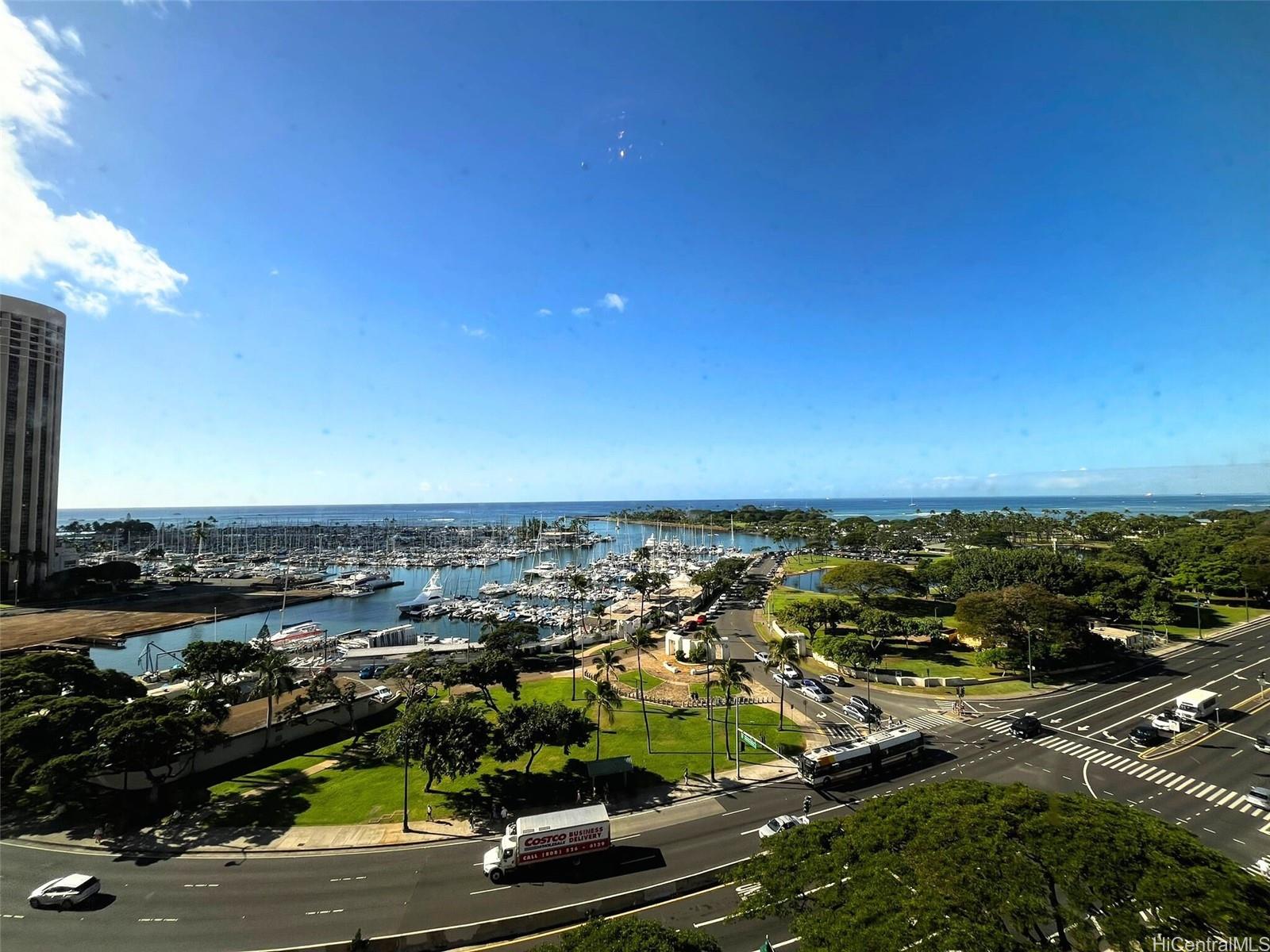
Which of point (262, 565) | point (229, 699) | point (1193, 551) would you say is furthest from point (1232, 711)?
point (262, 565)

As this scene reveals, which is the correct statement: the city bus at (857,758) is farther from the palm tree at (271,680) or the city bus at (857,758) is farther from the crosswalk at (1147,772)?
the palm tree at (271,680)

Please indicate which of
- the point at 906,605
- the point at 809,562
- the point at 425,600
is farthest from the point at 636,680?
the point at 809,562

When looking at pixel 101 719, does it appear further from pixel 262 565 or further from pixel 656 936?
pixel 262 565

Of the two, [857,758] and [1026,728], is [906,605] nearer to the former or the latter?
[1026,728]

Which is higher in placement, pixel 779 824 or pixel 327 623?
pixel 779 824

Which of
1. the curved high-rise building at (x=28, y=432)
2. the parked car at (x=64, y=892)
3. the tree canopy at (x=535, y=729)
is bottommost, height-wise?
the parked car at (x=64, y=892)

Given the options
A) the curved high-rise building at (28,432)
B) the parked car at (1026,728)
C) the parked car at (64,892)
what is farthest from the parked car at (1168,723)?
the curved high-rise building at (28,432)

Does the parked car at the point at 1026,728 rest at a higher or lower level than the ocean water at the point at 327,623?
higher
